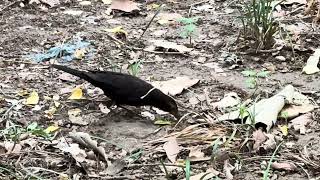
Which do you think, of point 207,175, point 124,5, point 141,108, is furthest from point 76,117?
point 124,5

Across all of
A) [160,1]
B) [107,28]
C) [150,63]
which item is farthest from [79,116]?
[160,1]

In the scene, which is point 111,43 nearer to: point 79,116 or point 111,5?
point 111,5

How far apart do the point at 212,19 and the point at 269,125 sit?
2261mm

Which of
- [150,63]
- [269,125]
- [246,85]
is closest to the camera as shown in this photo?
[269,125]

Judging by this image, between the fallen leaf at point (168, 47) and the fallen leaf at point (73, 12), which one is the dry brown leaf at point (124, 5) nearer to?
the fallen leaf at point (73, 12)

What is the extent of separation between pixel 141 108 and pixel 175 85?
356mm

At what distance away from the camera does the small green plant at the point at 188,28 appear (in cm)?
539

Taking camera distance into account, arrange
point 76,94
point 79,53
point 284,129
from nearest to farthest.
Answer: point 284,129
point 76,94
point 79,53

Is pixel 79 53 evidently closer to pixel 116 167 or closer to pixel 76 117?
pixel 76 117

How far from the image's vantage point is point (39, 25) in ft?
18.8

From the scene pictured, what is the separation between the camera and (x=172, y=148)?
143 inches

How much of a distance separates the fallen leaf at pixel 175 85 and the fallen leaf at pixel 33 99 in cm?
77

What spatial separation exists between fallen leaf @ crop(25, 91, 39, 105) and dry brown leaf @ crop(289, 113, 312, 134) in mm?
1559

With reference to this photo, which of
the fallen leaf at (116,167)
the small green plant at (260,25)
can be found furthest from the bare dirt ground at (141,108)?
the small green plant at (260,25)
